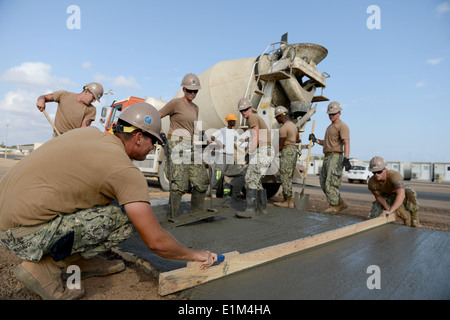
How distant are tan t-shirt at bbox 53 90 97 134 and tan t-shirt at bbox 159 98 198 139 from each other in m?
1.47

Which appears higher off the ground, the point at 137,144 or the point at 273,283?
the point at 137,144

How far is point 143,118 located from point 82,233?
2.48 feet

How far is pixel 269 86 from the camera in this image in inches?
229

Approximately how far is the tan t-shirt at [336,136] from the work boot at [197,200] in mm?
2509

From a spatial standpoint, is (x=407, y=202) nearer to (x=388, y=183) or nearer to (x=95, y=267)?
(x=388, y=183)

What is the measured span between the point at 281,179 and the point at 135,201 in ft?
13.7

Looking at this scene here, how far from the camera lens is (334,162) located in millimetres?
4664

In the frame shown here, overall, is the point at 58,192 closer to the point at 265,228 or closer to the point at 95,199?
the point at 95,199

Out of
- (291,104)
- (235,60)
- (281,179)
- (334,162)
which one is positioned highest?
(235,60)

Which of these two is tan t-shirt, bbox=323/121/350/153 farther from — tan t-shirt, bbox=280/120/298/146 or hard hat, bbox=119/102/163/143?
hard hat, bbox=119/102/163/143

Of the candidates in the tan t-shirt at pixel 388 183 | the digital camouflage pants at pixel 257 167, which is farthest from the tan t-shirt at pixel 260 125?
the tan t-shirt at pixel 388 183

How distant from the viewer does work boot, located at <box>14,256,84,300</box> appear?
1.50m
